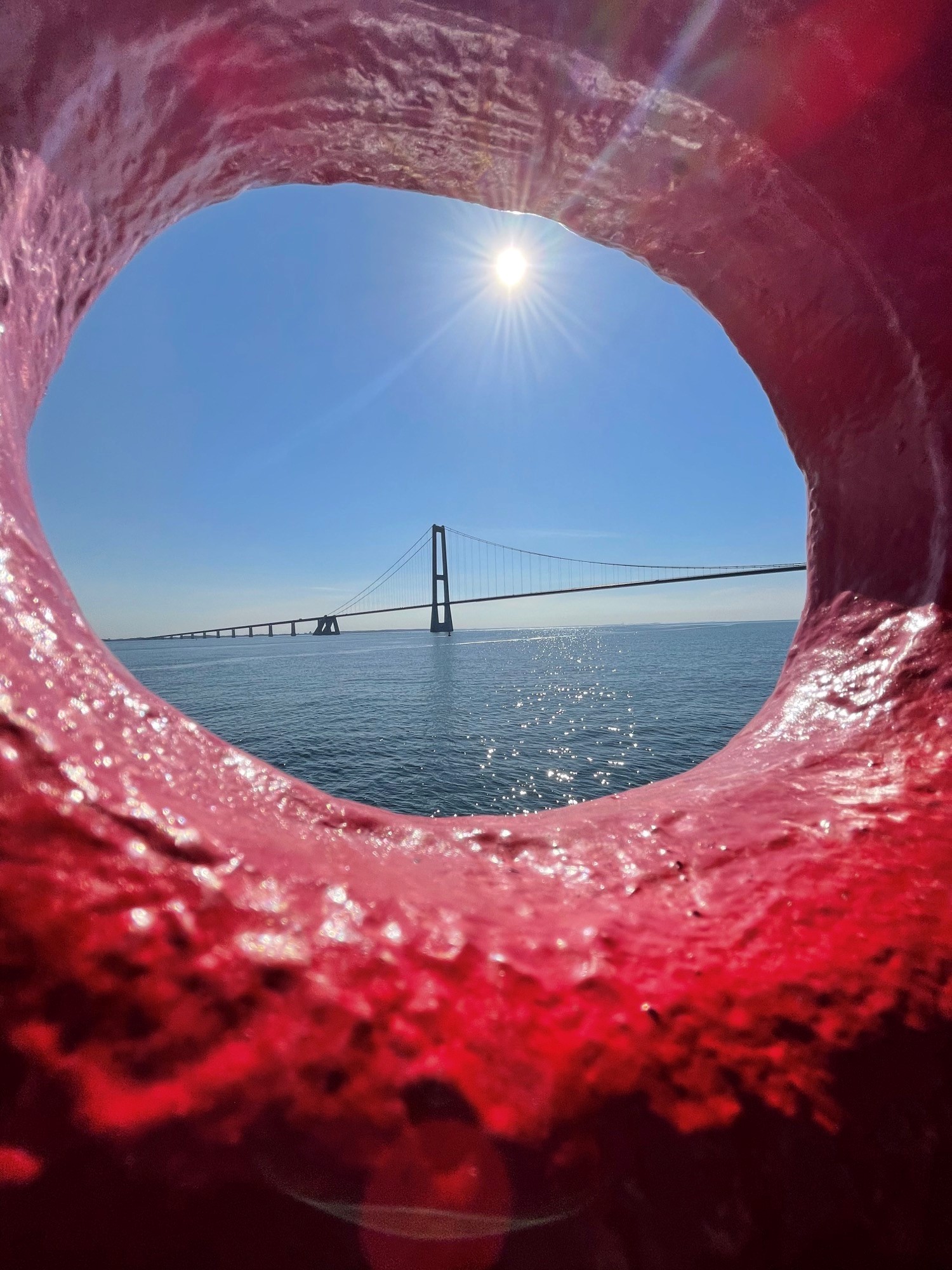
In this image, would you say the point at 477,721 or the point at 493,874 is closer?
the point at 493,874

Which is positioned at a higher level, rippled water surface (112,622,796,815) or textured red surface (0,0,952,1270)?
textured red surface (0,0,952,1270)

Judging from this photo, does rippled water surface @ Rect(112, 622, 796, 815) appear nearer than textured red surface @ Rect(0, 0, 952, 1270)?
No

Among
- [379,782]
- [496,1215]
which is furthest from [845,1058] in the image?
[379,782]

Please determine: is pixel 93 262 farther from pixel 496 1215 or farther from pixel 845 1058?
pixel 845 1058

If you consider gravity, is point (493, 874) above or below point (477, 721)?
above
